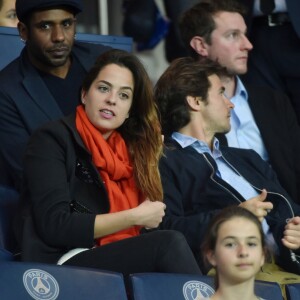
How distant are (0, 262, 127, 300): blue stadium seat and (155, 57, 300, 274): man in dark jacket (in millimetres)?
803

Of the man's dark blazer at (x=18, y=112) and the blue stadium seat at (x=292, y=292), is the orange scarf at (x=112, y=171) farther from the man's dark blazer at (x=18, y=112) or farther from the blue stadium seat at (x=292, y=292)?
the blue stadium seat at (x=292, y=292)

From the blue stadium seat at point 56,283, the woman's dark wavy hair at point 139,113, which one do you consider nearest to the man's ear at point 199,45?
the woman's dark wavy hair at point 139,113

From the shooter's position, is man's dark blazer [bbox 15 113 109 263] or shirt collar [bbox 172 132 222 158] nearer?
man's dark blazer [bbox 15 113 109 263]

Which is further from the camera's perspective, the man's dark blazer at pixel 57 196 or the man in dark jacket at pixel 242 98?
the man in dark jacket at pixel 242 98

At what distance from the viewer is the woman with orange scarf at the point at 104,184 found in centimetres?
381

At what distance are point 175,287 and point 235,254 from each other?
0.47 m

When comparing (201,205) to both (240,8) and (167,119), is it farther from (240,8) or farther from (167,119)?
(240,8)

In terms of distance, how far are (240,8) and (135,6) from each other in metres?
1.12

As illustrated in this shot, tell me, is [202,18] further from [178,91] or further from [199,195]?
[199,195]

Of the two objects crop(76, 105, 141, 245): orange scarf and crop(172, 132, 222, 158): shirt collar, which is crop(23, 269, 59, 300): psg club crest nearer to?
crop(76, 105, 141, 245): orange scarf

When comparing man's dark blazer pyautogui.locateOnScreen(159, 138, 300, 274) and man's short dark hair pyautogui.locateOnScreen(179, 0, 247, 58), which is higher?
man's short dark hair pyautogui.locateOnScreen(179, 0, 247, 58)

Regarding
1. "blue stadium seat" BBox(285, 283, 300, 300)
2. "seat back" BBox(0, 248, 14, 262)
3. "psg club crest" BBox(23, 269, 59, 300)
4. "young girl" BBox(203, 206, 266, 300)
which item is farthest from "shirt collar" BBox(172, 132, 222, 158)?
"young girl" BBox(203, 206, 266, 300)

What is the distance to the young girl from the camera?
3.04 metres

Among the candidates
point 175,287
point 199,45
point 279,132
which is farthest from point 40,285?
point 199,45
